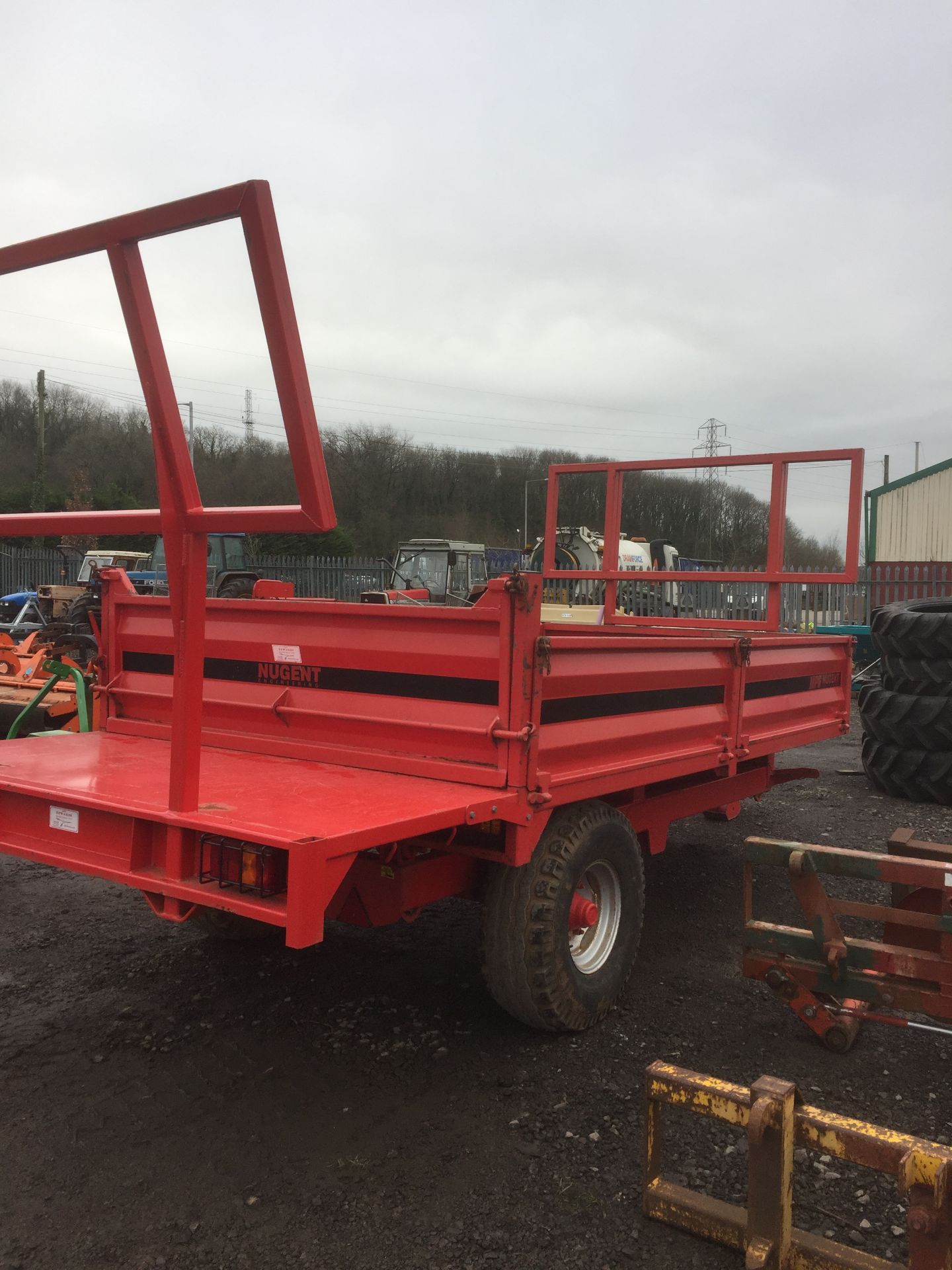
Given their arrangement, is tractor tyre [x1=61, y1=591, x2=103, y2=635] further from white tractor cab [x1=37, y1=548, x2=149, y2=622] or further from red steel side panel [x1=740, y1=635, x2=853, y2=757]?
red steel side panel [x1=740, y1=635, x2=853, y2=757]

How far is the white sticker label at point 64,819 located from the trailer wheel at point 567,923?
133 cm

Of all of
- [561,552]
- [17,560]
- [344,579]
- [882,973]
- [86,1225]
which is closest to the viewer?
[86,1225]

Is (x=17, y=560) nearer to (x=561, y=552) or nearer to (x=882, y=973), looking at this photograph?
(x=561, y=552)

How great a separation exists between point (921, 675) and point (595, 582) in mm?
5324

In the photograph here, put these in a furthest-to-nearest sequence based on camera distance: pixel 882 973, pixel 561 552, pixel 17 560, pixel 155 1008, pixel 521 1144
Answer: pixel 17 560 < pixel 561 552 < pixel 155 1008 < pixel 882 973 < pixel 521 1144

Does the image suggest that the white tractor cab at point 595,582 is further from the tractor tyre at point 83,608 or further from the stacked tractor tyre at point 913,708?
the tractor tyre at point 83,608

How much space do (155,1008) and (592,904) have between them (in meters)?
1.73

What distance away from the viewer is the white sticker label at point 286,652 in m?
3.78

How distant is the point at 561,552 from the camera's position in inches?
752

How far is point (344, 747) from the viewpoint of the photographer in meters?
3.61

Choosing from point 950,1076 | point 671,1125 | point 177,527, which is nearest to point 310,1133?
point 671,1125

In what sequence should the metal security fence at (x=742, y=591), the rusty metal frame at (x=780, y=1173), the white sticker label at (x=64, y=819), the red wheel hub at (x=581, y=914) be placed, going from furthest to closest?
the metal security fence at (x=742, y=591) → the red wheel hub at (x=581, y=914) → the white sticker label at (x=64, y=819) → the rusty metal frame at (x=780, y=1173)

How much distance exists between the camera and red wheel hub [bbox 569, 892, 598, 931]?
11.2 feet

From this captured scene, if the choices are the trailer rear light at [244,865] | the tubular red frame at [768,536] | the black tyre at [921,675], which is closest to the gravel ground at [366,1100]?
the trailer rear light at [244,865]
